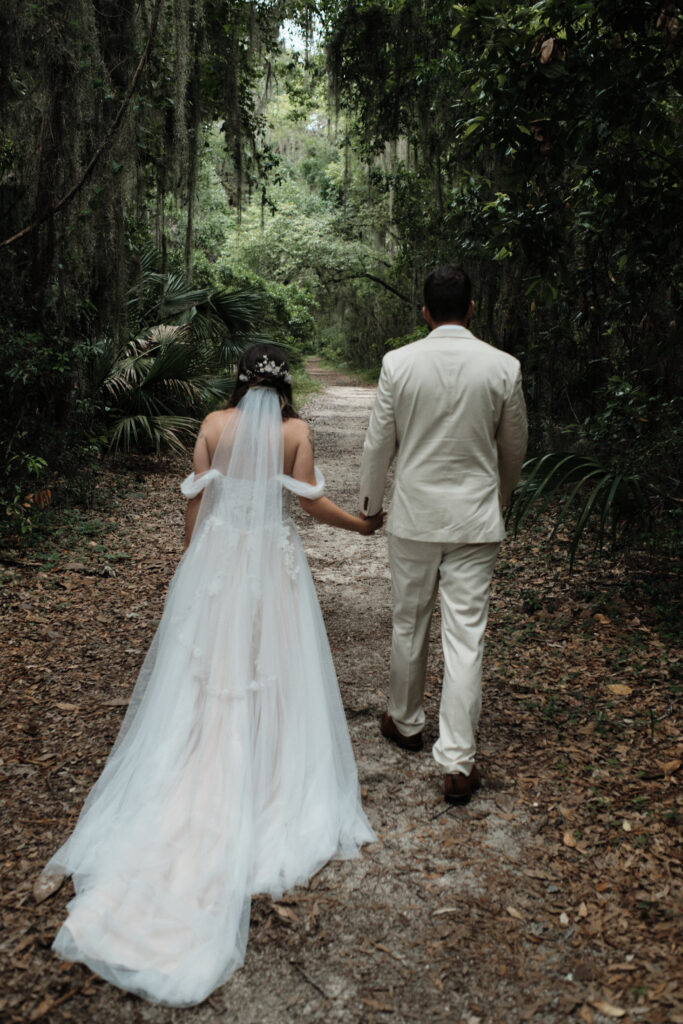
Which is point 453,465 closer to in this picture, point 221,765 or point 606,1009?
point 221,765

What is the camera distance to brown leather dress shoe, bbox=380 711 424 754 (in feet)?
11.6

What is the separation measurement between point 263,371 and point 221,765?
1.52m

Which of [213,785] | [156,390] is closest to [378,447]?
[213,785]

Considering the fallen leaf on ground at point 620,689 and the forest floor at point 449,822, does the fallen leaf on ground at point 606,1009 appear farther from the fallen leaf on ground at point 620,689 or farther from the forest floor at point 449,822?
the fallen leaf on ground at point 620,689

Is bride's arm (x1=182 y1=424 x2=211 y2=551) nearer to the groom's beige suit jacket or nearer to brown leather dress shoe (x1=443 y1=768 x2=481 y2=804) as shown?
the groom's beige suit jacket

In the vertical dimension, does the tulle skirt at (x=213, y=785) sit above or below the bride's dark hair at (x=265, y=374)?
below

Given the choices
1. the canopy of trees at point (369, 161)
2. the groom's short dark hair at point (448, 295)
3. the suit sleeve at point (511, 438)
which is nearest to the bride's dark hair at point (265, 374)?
the groom's short dark hair at point (448, 295)

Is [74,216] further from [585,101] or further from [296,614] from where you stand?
[296,614]

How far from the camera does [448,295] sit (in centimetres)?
311

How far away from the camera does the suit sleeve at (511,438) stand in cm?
309

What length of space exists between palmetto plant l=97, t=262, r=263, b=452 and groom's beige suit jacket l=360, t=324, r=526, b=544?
5782 millimetres

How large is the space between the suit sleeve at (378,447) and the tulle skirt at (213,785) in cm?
36

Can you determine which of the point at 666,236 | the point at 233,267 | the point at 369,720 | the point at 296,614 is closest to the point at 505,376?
the point at 296,614

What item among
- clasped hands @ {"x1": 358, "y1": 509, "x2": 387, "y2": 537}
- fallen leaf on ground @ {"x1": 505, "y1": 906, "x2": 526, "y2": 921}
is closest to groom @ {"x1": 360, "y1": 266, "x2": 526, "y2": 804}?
clasped hands @ {"x1": 358, "y1": 509, "x2": 387, "y2": 537}
